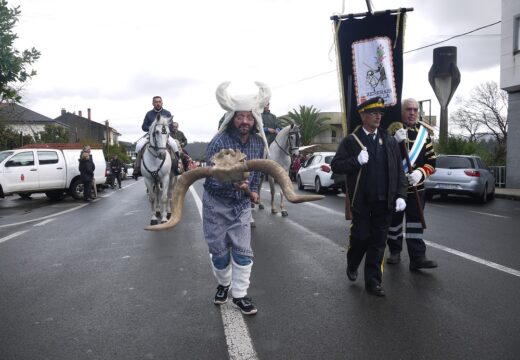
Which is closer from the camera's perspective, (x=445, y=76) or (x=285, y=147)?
(x=285, y=147)

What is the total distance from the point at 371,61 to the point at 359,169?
2980 mm

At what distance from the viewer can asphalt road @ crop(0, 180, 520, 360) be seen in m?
3.30

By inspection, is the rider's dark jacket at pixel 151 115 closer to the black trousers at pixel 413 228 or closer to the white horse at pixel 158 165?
the white horse at pixel 158 165

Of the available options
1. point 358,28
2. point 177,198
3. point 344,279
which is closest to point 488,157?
point 358,28

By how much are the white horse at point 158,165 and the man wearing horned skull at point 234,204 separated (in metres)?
5.40

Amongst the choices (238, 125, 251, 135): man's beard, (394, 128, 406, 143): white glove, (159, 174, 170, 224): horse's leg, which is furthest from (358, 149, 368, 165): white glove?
(159, 174, 170, 224): horse's leg

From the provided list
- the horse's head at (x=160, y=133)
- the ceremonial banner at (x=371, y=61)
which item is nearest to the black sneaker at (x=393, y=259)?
the ceremonial banner at (x=371, y=61)

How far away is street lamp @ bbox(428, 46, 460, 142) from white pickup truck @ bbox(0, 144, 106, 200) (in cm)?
2507

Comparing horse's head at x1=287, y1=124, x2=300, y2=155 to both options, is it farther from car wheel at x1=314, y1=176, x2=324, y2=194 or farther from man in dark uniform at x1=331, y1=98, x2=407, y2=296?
car wheel at x1=314, y1=176, x2=324, y2=194

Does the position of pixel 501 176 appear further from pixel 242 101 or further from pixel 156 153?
pixel 242 101

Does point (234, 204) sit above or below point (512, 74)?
below

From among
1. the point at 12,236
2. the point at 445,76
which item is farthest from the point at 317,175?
the point at 445,76

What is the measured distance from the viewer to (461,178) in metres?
14.8

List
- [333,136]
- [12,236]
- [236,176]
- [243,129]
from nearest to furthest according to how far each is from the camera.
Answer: [236,176] → [243,129] → [12,236] → [333,136]
